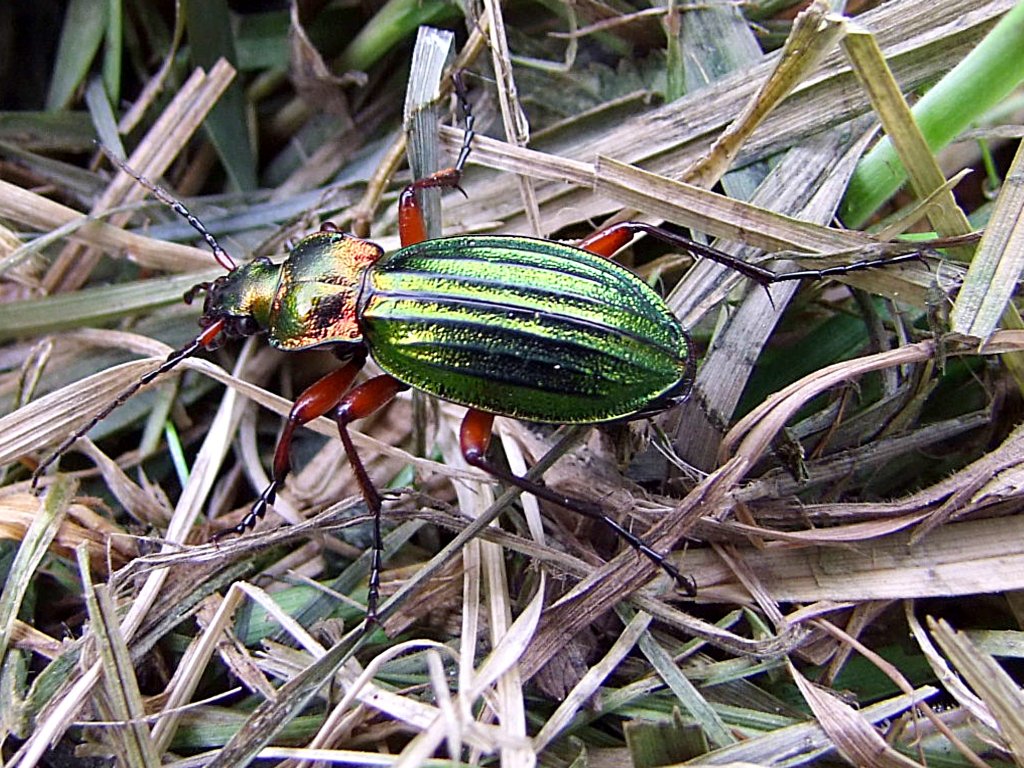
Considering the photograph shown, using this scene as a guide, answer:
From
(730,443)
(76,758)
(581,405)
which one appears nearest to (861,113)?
(730,443)

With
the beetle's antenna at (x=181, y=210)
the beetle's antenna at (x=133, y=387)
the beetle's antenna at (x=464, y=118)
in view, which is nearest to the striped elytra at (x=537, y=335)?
the beetle's antenna at (x=464, y=118)

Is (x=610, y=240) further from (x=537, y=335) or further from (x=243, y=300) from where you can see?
(x=243, y=300)

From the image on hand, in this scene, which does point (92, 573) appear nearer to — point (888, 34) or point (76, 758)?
point (76, 758)

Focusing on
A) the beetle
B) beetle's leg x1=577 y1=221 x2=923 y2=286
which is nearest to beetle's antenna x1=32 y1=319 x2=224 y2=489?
the beetle

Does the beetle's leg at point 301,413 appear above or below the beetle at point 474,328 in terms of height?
below

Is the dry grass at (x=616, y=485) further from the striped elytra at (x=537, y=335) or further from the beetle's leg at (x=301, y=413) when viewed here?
the striped elytra at (x=537, y=335)

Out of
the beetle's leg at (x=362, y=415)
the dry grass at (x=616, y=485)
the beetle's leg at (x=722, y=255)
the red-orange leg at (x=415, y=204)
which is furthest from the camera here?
the red-orange leg at (x=415, y=204)

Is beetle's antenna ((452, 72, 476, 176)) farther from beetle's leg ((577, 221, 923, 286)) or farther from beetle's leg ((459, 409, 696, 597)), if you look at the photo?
beetle's leg ((459, 409, 696, 597))

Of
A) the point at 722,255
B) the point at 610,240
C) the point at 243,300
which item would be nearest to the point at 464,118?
the point at 610,240
